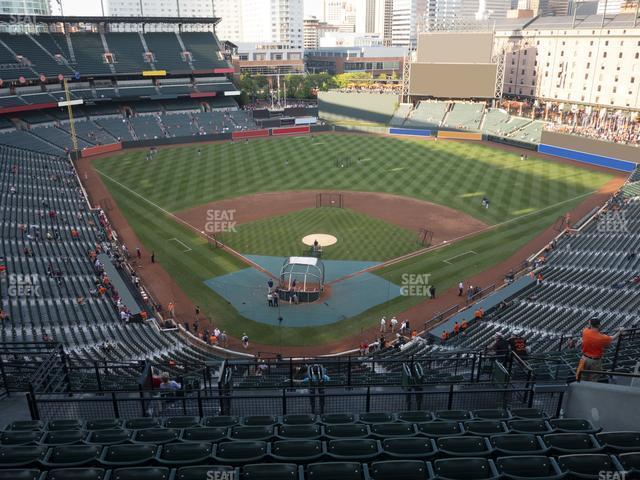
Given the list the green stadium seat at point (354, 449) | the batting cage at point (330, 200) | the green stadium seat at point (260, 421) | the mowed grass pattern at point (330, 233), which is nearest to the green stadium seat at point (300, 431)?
the green stadium seat at point (354, 449)

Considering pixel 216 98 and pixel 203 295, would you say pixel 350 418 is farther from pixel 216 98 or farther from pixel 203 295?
pixel 216 98

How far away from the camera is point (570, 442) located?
762 cm

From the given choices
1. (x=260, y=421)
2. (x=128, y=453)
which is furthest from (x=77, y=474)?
(x=260, y=421)

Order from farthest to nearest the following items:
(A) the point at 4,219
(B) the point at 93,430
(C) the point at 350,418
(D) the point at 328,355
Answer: (A) the point at 4,219 → (D) the point at 328,355 → (C) the point at 350,418 → (B) the point at 93,430

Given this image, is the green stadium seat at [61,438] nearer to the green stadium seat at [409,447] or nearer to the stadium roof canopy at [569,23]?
the green stadium seat at [409,447]

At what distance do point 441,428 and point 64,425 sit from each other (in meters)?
6.53

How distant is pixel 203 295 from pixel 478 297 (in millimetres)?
15750

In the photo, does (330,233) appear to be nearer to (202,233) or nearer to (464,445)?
(202,233)

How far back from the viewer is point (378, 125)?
81.9 m

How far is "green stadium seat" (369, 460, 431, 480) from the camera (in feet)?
22.4

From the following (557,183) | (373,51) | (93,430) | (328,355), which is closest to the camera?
(93,430)

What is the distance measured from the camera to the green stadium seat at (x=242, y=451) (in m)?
7.33

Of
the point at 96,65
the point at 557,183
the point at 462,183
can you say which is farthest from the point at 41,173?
the point at 557,183

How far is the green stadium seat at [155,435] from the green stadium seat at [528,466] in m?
4.92
